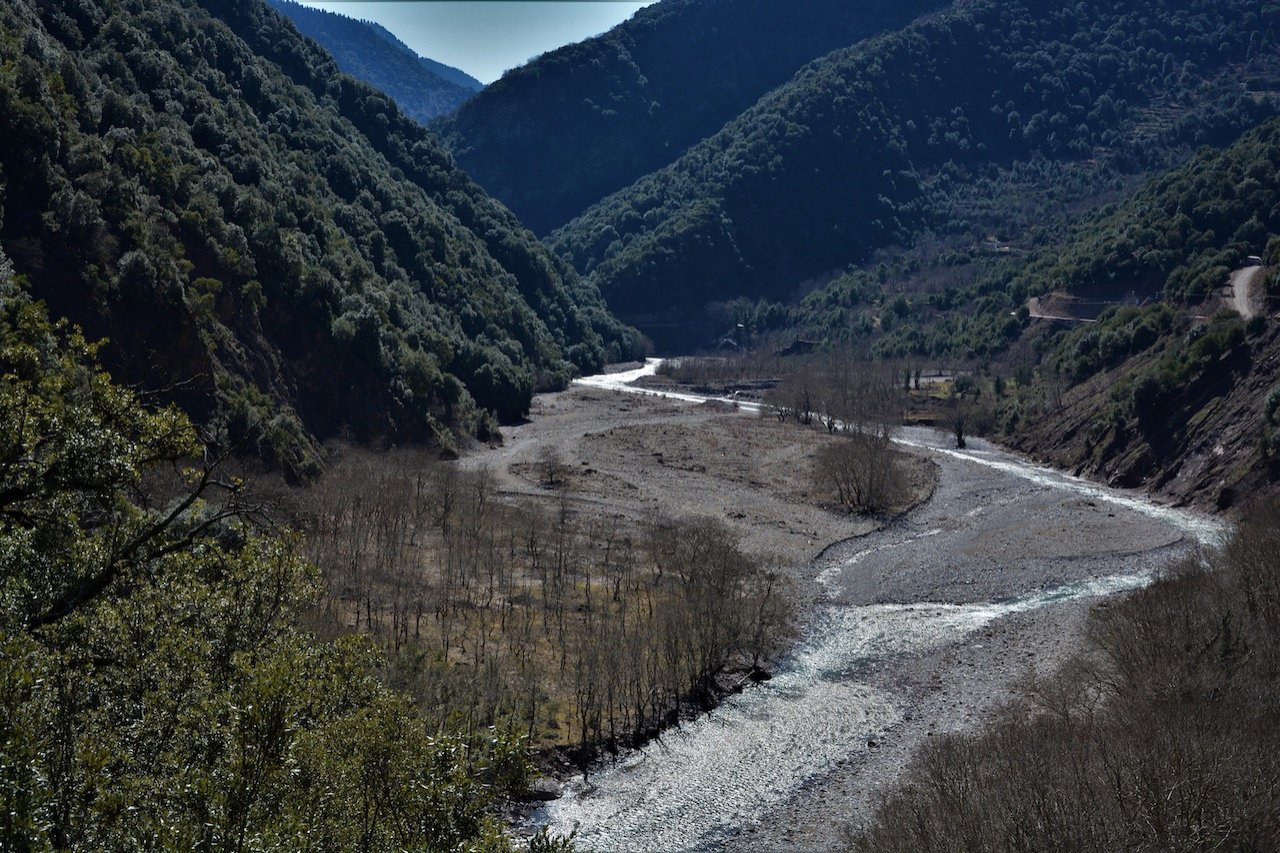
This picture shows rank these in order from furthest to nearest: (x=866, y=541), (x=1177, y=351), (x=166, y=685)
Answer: (x=1177, y=351) < (x=866, y=541) < (x=166, y=685)

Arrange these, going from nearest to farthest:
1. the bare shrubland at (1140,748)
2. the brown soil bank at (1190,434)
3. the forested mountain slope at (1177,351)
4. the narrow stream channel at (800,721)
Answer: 1. the bare shrubland at (1140,748)
2. the narrow stream channel at (800,721)
3. the brown soil bank at (1190,434)
4. the forested mountain slope at (1177,351)

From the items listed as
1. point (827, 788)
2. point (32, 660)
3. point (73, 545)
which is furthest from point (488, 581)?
point (32, 660)

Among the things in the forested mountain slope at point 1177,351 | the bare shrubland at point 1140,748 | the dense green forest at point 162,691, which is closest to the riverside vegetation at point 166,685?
the dense green forest at point 162,691

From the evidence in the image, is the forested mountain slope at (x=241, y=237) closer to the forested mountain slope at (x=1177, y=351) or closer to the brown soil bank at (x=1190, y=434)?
the brown soil bank at (x=1190, y=434)

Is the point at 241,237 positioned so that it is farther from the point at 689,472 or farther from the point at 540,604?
the point at 540,604

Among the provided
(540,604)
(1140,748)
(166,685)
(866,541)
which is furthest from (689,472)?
(166,685)

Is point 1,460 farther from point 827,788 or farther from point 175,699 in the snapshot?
point 827,788

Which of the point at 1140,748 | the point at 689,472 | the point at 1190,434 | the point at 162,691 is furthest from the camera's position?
the point at 689,472

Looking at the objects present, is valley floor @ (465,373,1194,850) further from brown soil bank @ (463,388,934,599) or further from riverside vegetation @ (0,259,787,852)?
Result: riverside vegetation @ (0,259,787,852)
